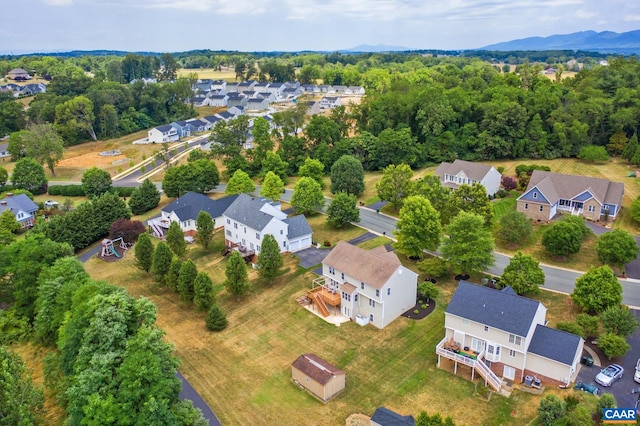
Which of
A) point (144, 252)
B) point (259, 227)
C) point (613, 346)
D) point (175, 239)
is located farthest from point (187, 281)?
point (613, 346)

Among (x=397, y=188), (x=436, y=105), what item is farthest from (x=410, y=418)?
(x=436, y=105)

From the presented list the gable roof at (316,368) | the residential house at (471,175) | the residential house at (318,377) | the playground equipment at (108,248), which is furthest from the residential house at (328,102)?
the residential house at (318,377)

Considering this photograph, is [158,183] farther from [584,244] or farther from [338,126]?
[584,244]

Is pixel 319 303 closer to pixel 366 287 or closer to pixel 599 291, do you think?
pixel 366 287

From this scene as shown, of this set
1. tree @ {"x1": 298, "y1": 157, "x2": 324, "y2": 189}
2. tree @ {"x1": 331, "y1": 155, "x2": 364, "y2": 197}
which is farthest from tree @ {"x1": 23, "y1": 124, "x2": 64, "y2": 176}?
tree @ {"x1": 331, "y1": 155, "x2": 364, "y2": 197}

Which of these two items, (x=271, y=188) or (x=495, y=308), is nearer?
(x=495, y=308)

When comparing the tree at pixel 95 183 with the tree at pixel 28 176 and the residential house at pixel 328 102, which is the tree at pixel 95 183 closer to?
the tree at pixel 28 176
